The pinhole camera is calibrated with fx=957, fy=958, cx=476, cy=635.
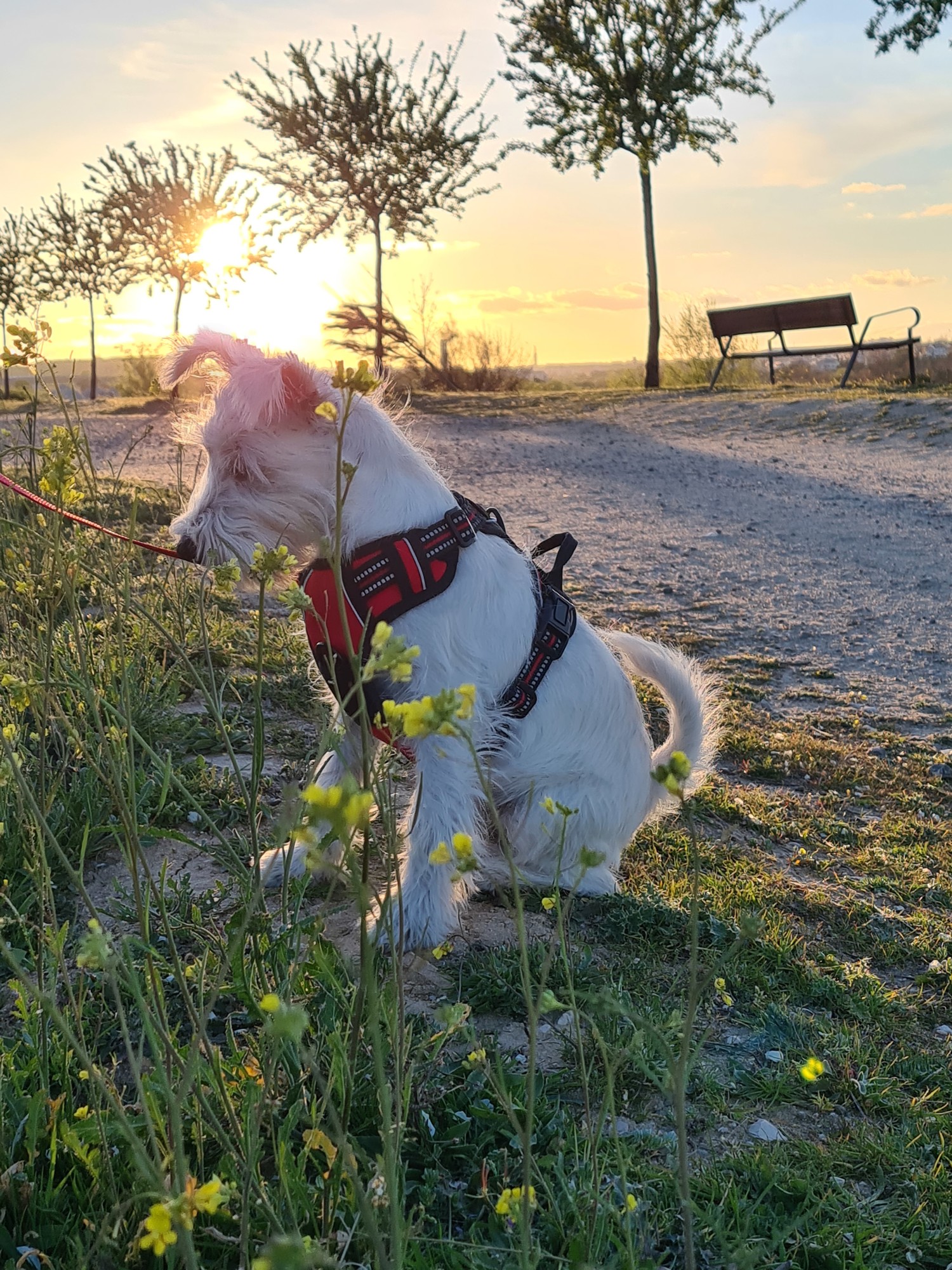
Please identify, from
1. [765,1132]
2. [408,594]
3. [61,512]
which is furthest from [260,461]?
[765,1132]

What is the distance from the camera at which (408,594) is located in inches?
114

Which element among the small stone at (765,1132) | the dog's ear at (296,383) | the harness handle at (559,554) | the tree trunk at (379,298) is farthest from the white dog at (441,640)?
the tree trunk at (379,298)

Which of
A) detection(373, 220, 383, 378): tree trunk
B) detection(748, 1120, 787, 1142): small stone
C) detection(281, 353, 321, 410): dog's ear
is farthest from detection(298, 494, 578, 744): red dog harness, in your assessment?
detection(373, 220, 383, 378): tree trunk

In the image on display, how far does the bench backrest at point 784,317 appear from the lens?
61.4 feet

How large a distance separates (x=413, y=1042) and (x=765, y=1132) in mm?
851

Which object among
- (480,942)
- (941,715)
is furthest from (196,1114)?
(941,715)

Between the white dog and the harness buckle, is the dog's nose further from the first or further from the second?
the harness buckle

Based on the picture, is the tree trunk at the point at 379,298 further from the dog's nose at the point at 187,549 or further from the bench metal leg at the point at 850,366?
the dog's nose at the point at 187,549

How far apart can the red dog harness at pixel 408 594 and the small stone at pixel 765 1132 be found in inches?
52.5

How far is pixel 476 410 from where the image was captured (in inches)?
684

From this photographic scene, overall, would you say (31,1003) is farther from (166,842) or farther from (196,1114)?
(166,842)

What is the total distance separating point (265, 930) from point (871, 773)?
3.33m

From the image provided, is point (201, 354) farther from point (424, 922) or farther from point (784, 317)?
point (784, 317)

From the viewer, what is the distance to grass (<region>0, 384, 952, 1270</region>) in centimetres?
153
